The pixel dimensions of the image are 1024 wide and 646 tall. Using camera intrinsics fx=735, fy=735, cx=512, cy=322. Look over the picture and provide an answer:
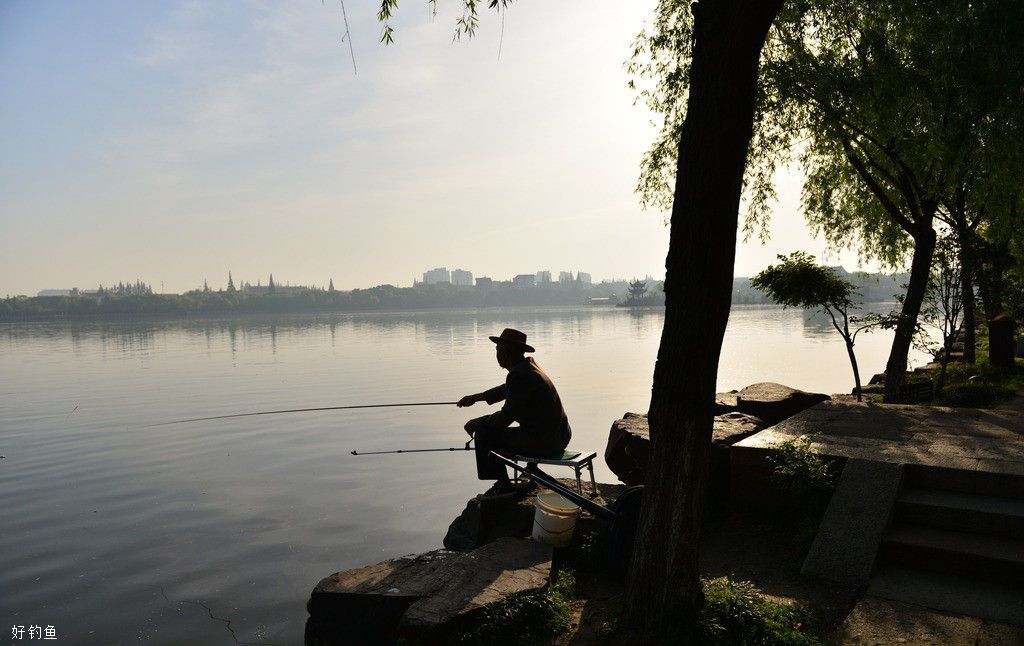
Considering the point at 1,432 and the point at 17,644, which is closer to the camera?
the point at 17,644

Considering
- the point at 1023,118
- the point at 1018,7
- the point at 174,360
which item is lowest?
the point at 174,360

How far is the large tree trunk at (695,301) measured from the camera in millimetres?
3971

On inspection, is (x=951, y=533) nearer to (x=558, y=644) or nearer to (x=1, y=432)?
(x=558, y=644)

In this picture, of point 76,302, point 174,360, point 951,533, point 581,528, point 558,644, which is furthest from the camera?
point 76,302

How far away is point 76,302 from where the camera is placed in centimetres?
15600

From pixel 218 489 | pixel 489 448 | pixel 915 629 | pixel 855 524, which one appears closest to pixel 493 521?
pixel 489 448

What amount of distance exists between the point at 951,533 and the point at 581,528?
273 cm

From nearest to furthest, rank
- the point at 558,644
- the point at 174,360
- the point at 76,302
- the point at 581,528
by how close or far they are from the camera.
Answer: the point at 558,644 < the point at 581,528 < the point at 174,360 < the point at 76,302

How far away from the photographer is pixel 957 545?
5012mm

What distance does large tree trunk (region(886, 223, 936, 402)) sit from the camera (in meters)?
11.9

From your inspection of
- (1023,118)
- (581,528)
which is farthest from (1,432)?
(1023,118)

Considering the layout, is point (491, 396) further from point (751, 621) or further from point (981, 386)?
point (981, 386)

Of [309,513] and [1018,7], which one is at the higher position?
[1018,7]

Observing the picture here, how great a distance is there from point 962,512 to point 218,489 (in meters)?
10.3
